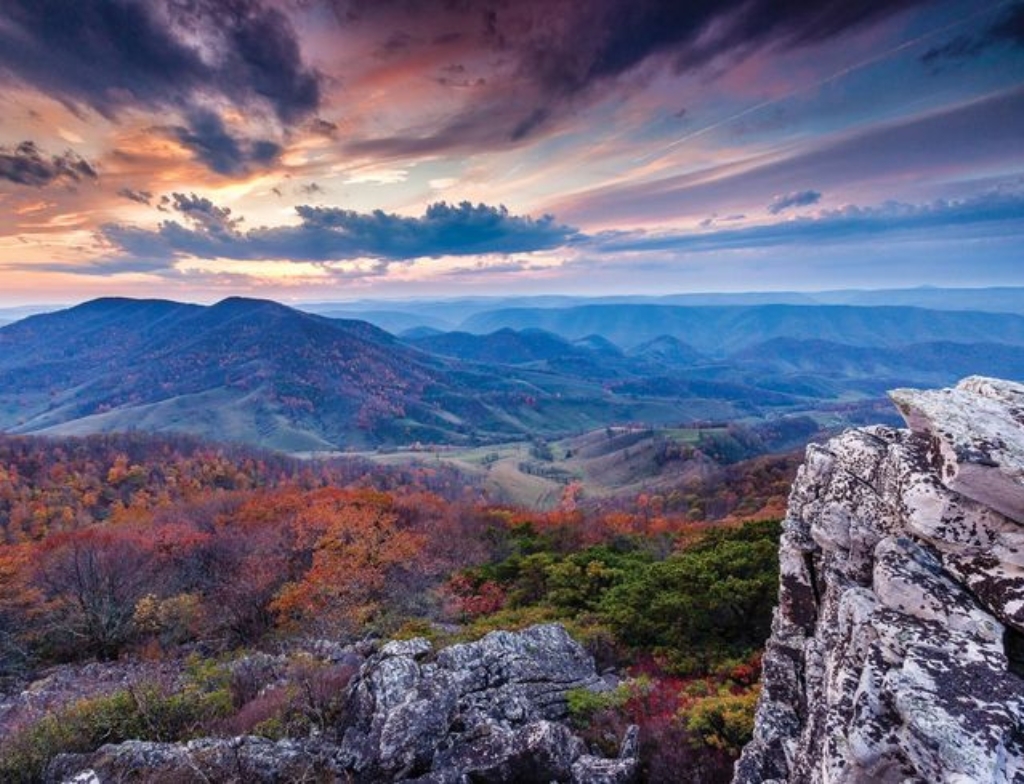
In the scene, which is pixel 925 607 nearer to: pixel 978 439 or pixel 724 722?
pixel 978 439

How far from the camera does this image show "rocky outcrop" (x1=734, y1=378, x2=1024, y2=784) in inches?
235

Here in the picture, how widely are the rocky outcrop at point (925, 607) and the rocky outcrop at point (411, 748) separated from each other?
5.61 metres

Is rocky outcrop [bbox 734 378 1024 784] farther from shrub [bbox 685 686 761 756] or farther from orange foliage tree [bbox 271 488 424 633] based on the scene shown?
orange foliage tree [bbox 271 488 424 633]

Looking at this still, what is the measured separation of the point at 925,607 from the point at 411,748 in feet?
41.7

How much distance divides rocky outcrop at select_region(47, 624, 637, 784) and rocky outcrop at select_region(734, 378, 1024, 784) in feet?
18.4

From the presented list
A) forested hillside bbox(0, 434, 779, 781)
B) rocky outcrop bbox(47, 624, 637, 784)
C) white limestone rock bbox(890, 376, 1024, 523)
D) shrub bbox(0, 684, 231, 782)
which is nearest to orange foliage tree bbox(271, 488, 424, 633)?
forested hillside bbox(0, 434, 779, 781)

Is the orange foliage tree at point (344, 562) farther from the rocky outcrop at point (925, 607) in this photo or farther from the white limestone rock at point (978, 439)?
the white limestone rock at point (978, 439)

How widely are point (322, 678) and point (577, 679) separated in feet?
32.4

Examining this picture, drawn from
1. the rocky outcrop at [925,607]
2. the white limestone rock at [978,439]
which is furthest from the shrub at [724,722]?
the white limestone rock at [978,439]

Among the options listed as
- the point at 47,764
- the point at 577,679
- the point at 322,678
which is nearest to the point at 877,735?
the point at 577,679

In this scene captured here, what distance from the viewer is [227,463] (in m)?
143

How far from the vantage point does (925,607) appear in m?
7.21

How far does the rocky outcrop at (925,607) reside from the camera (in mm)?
5961

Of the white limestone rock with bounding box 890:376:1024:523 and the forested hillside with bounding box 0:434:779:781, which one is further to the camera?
→ the forested hillside with bounding box 0:434:779:781
